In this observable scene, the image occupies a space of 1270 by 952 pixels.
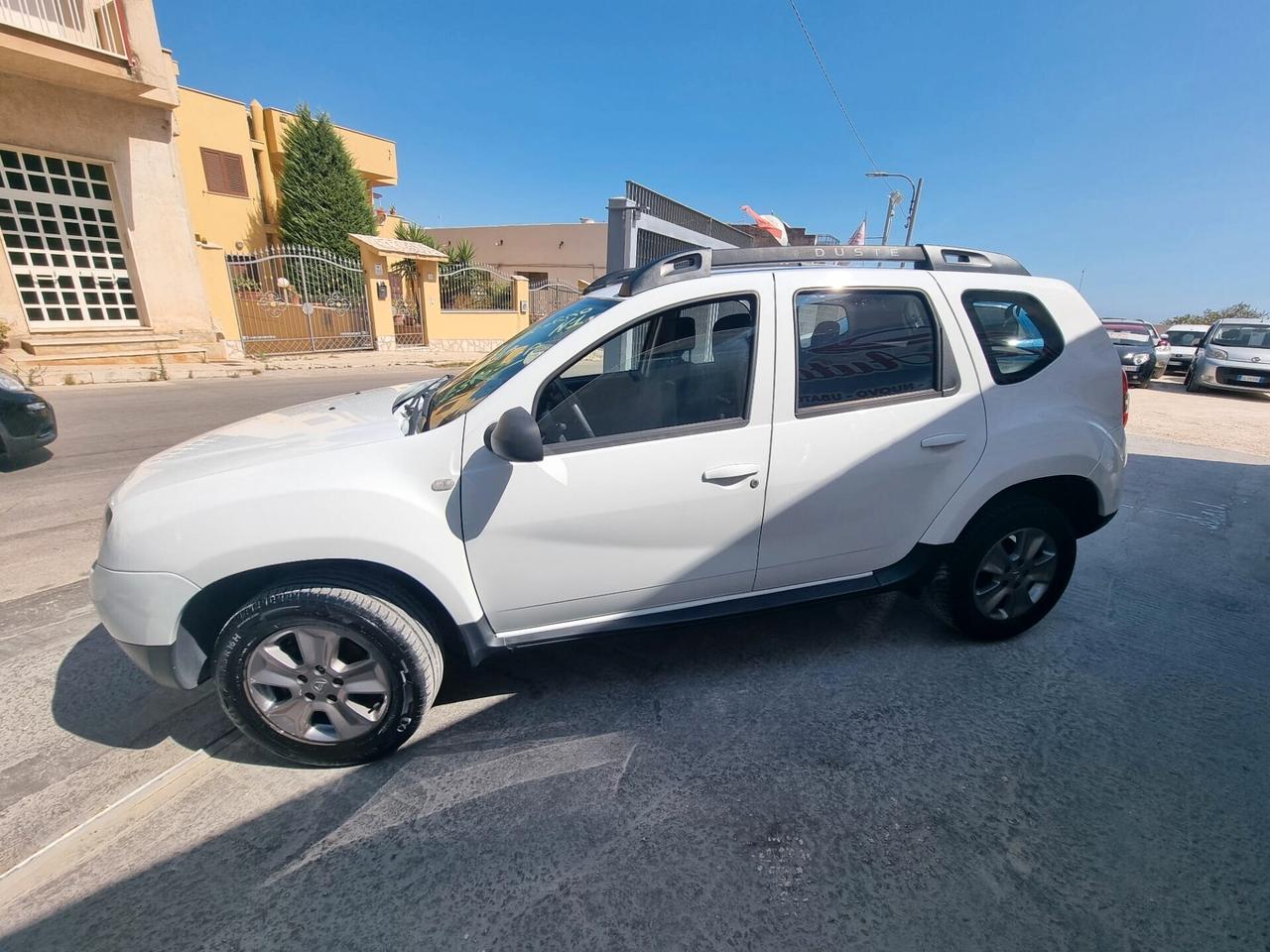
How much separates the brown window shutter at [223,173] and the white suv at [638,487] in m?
25.7

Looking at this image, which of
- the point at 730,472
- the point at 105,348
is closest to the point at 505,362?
the point at 730,472

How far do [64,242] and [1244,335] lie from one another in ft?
84.9

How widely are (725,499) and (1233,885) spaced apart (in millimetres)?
1941

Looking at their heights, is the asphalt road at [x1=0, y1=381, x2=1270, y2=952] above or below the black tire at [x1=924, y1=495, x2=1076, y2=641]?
below

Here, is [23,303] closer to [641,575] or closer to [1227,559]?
[641,575]

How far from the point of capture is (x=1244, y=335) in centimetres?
1325

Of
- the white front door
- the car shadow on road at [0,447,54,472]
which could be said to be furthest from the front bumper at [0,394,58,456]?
the white front door

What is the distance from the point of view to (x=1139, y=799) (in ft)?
6.73

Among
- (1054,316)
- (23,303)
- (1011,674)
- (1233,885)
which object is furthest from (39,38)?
(1233,885)

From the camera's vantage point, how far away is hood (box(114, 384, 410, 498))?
2029 mm

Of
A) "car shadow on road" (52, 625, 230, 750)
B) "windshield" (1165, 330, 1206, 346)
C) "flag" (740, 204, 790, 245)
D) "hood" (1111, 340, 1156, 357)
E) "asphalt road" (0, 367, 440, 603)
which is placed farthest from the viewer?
"windshield" (1165, 330, 1206, 346)

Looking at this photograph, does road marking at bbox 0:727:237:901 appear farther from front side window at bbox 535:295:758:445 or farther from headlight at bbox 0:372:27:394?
headlight at bbox 0:372:27:394

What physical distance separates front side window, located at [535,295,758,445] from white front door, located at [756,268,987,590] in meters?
0.18

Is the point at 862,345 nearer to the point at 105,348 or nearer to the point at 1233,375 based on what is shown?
the point at 105,348
